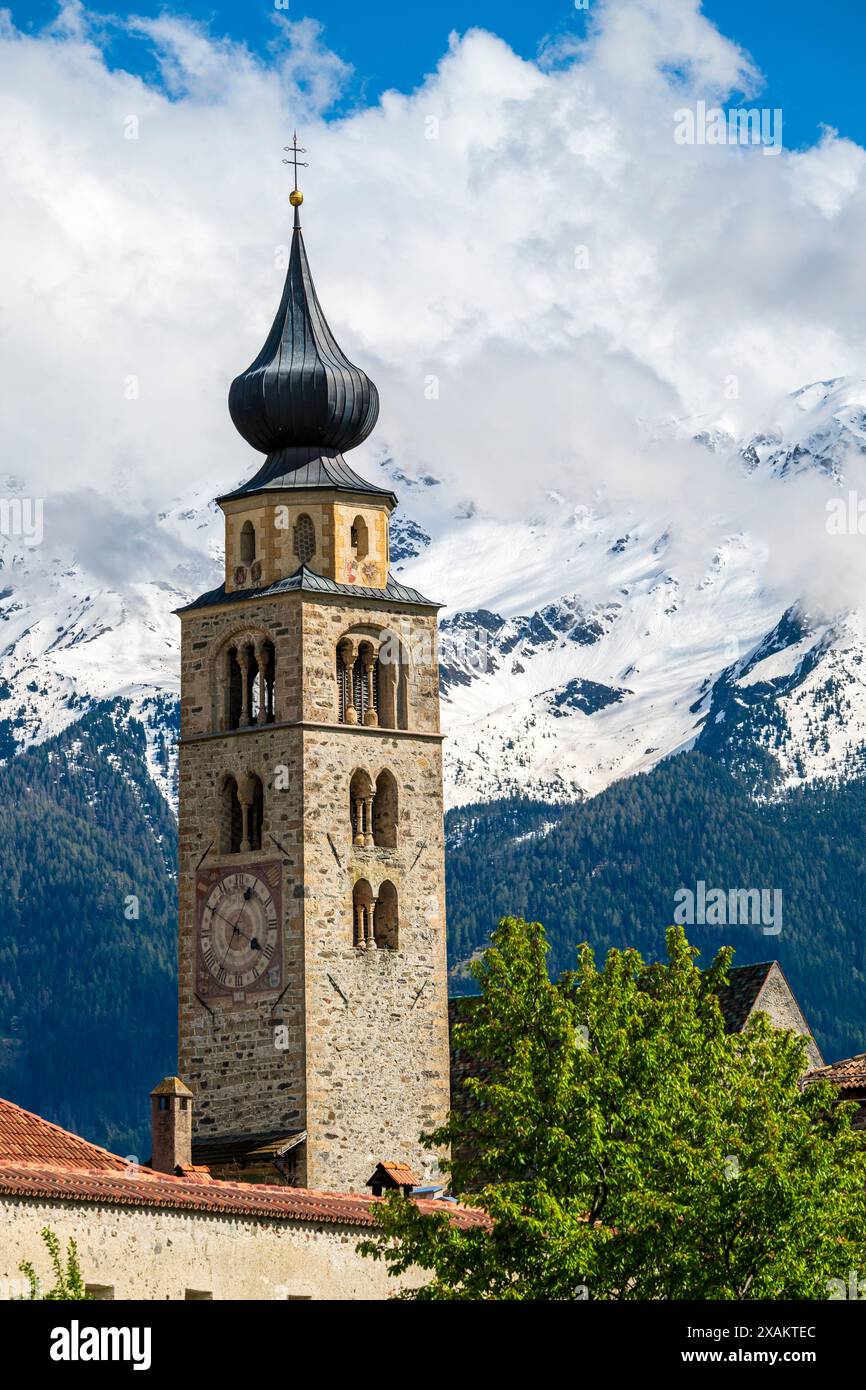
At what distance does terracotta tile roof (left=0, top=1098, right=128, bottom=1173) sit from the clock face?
14.5 m

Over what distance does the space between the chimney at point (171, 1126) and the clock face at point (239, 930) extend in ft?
25.2

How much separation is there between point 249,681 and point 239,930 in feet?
19.6

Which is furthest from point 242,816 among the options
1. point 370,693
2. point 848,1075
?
point 848,1075

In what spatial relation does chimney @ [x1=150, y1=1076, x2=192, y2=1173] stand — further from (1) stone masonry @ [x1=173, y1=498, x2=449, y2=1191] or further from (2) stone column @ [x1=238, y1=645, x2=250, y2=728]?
(2) stone column @ [x1=238, y1=645, x2=250, y2=728]

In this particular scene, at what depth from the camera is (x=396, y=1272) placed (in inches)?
2232

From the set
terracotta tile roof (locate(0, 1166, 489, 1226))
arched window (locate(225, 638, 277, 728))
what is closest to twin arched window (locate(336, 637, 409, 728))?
arched window (locate(225, 638, 277, 728))

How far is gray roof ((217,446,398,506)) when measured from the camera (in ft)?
266

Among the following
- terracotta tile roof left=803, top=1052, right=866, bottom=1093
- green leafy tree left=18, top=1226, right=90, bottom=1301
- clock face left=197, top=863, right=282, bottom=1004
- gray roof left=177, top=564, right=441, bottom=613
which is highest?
gray roof left=177, top=564, right=441, bottom=613

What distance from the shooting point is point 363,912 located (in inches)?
3108

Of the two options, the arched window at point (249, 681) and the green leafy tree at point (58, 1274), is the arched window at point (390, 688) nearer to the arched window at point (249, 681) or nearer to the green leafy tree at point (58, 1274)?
the arched window at point (249, 681)

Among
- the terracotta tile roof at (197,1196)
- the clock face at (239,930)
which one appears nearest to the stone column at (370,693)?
the clock face at (239,930)
